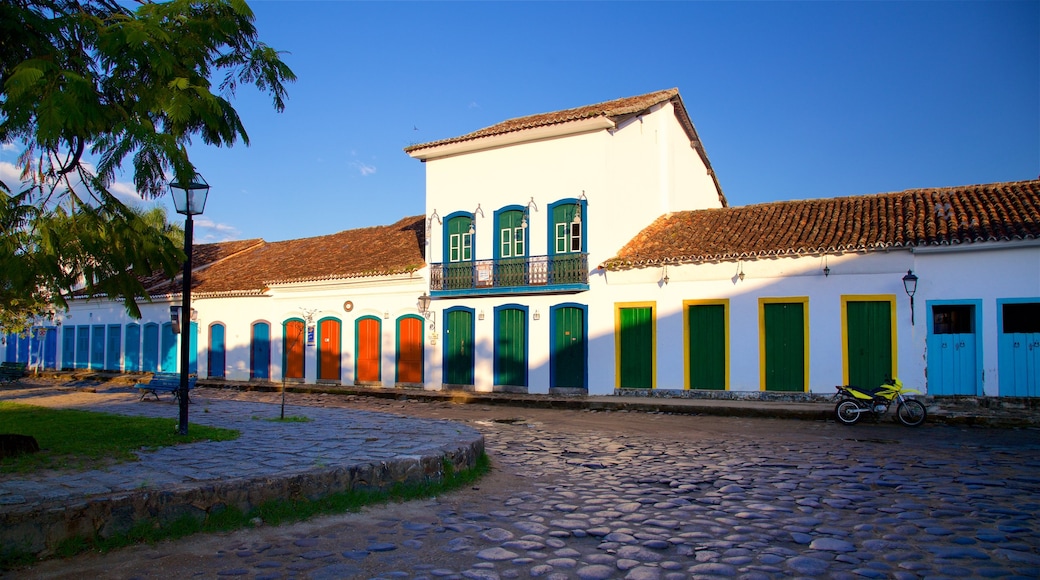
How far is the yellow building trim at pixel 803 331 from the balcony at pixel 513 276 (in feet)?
14.6

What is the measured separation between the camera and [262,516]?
620 cm

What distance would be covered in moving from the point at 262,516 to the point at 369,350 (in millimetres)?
17375

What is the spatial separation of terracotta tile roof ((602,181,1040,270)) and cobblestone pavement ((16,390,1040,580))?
6.23 meters

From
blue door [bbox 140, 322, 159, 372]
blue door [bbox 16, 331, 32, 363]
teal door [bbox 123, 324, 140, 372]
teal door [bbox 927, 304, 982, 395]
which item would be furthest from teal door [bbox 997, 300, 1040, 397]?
blue door [bbox 16, 331, 32, 363]

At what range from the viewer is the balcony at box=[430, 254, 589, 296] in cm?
1941

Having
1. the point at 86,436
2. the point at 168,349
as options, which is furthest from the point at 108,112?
the point at 168,349

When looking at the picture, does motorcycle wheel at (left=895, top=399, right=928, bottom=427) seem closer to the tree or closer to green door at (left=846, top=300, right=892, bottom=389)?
green door at (left=846, top=300, right=892, bottom=389)

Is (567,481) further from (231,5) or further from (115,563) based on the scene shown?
(231,5)

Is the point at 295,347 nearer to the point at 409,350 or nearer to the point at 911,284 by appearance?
the point at 409,350

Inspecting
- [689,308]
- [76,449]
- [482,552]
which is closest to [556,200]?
[689,308]

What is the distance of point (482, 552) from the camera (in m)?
5.35

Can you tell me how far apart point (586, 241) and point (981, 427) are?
32.1 ft

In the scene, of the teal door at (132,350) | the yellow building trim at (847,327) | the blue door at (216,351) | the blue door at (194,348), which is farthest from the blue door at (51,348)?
the yellow building trim at (847,327)

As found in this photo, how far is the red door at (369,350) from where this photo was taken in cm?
2320
